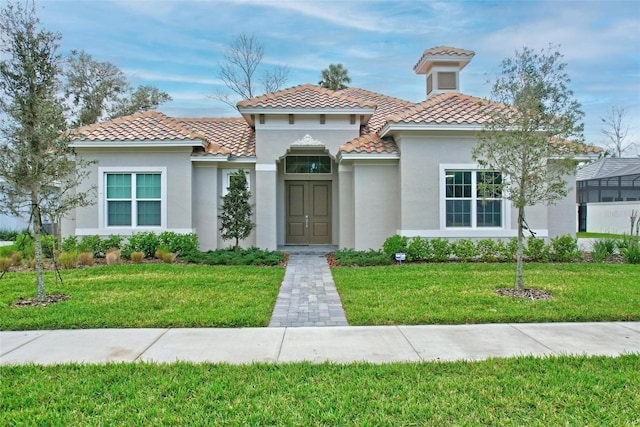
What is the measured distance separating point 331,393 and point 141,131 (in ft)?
41.7

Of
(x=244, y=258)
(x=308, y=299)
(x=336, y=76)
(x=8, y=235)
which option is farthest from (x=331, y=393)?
(x=336, y=76)

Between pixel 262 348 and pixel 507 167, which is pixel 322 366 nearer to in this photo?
pixel 262 348

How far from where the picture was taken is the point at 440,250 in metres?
12.9

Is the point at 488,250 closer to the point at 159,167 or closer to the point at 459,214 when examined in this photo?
the point at 459,214

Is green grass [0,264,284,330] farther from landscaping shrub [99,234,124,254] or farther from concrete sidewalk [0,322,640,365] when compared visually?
landscaping shrub [99,234,124,254]

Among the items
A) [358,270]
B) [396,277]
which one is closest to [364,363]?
[396,277]

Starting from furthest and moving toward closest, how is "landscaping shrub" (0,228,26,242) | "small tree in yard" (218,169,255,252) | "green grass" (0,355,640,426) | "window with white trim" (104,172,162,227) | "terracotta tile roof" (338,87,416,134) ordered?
1. "landscaping shrub" (0,228,26,242)
2. "terracotta tile roof" (338,87,416,134)
3. "window with white trim" (104,172,162,227)
4. "small tree in yard" (218,169,255,252)
5. "green grass" (0,355,640,426)

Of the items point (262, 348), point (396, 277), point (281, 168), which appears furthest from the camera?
point (281, 168)

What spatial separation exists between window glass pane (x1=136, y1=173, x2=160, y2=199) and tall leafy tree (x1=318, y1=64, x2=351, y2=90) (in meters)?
18.6

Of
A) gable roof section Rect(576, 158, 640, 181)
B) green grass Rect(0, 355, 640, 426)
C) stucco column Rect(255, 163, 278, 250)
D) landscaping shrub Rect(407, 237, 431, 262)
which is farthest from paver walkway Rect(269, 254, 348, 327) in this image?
gable roof section Rect(576, 158, 640, 181)

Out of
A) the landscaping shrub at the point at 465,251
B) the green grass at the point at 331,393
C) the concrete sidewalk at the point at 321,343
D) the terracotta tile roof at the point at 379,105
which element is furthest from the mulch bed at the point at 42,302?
the terracotta tile roof at the point at 379,105

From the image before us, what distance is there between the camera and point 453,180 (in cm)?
1343

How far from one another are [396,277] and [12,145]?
8.22 metres

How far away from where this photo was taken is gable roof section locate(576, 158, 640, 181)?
28.9m
